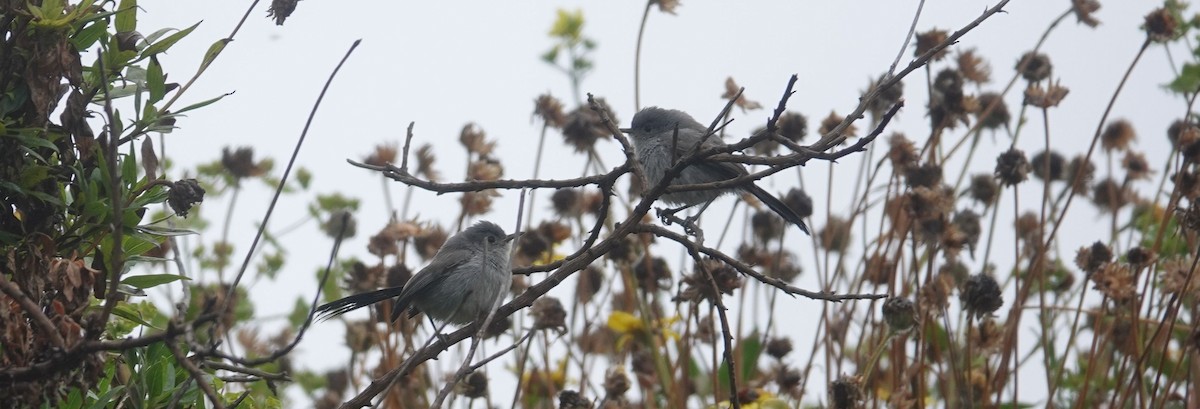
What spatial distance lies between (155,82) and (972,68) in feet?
12.5

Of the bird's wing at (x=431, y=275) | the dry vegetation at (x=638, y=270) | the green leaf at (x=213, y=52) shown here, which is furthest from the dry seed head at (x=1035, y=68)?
the green leaf at (x=213, y=52)

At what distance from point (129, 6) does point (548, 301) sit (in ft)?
7.30

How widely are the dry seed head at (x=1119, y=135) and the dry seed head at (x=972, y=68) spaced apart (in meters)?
1.16

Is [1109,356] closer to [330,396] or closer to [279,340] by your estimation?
[330,396]

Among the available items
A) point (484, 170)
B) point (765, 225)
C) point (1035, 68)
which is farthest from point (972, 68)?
point (484, 170)

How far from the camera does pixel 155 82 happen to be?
8.05ft

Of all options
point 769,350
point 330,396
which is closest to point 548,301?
point 769,350

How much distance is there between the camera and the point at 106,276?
238 cm

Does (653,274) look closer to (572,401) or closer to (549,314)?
(549,314)

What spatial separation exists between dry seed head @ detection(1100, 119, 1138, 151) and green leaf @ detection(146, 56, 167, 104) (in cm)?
497

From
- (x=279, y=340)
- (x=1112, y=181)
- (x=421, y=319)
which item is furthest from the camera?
(x=279, y=340)

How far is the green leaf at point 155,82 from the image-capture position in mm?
2449

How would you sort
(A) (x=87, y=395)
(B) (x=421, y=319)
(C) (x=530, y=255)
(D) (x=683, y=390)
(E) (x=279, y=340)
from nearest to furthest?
(A) (x=87, y=395), (D) (x=683, y=390), (B) (x=421, y=319), (C) (x=530, y=255), (E) (x=279, y=340)

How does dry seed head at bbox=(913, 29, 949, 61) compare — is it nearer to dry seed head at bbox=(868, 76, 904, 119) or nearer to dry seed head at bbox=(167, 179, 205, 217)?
dry seed head at bbox=(868, 76, 904, 119)
